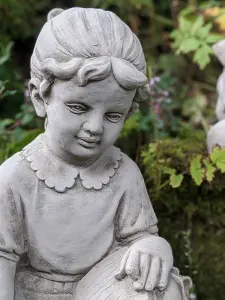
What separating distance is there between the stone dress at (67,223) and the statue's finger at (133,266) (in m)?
0.05

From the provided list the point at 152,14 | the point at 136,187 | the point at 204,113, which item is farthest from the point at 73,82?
the point at 152,14

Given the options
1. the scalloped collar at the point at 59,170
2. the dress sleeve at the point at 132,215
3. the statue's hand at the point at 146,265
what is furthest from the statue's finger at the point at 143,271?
the scalloped collar at the point at 59,170

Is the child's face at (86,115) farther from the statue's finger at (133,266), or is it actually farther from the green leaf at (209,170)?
the green leaf at (209,170)

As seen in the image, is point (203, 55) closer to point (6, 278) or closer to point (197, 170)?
point (197, 170)

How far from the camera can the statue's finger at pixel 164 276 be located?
2.10m

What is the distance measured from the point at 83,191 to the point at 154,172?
848mm

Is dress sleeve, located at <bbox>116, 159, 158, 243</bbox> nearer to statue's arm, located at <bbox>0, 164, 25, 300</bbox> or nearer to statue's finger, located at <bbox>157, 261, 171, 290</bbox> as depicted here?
statue's finger, located at <bbox>157, 261, 171, 290</bbox>

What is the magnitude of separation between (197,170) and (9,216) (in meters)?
0.99

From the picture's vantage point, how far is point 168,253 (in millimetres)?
2201

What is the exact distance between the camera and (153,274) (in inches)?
82.6

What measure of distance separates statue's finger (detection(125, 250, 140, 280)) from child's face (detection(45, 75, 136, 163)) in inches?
13.9

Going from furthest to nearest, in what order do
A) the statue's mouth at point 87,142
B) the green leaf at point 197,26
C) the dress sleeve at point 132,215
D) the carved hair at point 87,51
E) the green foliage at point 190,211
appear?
the green leaf at point 197,26 < the green foliage at point 190,211 < the dress sleeve at point 132,215 < the statue's mouth at point 87,142 < the carved hair at point 87,51

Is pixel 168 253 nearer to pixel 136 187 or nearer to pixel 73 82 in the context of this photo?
pixel 136 187

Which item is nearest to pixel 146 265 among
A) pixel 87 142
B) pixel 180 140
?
pixel 87 142
